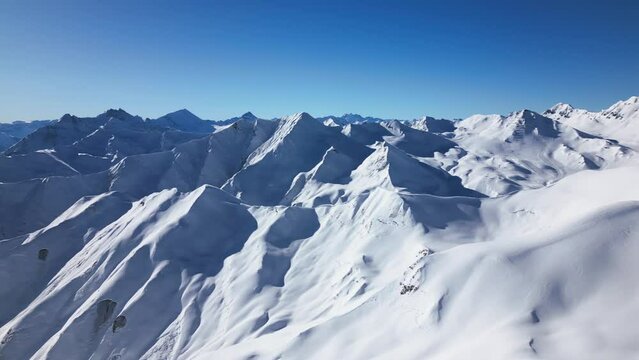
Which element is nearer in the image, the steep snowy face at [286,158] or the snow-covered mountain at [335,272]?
the snow-covered mountain at [335,272]

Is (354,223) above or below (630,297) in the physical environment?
below

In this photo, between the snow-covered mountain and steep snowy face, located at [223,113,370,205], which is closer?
the snow-covered mountain

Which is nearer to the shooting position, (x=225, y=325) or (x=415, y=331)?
(x=415, y=331)

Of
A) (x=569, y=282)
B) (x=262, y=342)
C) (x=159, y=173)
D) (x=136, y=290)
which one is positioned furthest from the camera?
(x=159, y=173)

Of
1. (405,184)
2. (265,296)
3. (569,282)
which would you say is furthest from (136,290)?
(405,184)

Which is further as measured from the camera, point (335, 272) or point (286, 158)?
point (286, 158)

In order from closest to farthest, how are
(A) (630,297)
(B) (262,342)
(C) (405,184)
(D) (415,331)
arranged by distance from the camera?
(A) (630,297)
(D) (415,331)
(B) (262,342)
(C) (405,184)

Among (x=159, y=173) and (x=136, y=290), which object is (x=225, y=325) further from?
(x=159, y=173)

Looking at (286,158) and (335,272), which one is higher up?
(335,272)
